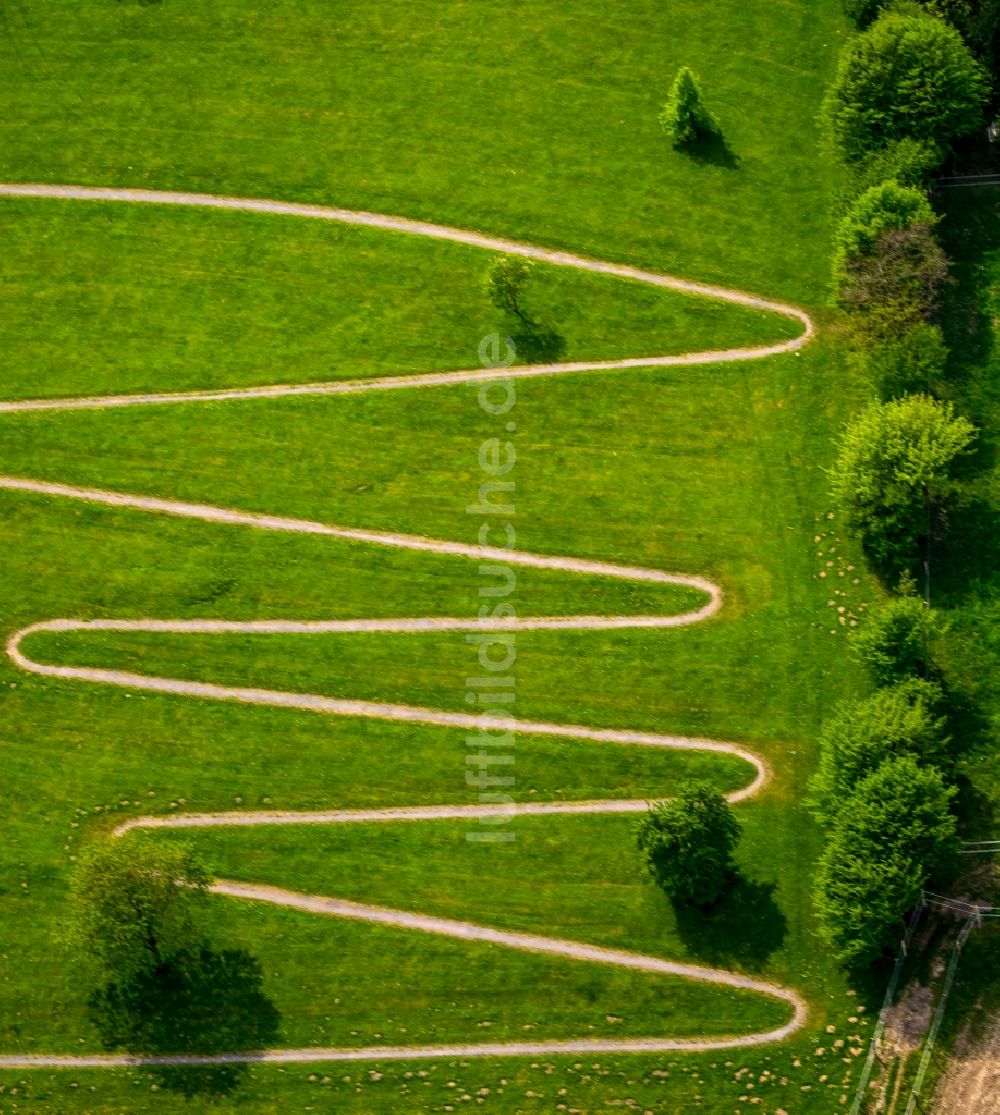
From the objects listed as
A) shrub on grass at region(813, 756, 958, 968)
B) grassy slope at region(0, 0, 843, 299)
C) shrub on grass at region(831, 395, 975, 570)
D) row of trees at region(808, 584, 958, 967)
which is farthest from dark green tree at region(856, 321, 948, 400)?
shrub on grass at region(813, 756, 958, 968)

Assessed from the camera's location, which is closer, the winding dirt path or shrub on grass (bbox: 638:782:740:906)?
shrub on grass (bbox: 638:782:740:906)

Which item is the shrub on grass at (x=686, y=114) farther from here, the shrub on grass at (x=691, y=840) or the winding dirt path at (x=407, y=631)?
the shrub on grass at (x=691, y=840)

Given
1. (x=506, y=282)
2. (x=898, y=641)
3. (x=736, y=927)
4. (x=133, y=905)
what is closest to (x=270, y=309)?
(x=506, y=282)

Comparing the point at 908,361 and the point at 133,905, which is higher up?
the point at 908,361

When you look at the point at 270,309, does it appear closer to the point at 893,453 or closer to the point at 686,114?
the point at 686,114

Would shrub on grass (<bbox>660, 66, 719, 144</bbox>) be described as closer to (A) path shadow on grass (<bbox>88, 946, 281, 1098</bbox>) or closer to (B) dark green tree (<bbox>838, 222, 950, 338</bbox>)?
(B) dark green tree (<bbox>838, 222, 950, 338</bbox>)

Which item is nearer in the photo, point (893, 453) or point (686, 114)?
point (893, 453)

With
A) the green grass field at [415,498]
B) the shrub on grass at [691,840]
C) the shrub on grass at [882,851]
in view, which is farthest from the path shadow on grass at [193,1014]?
the shrub on grass at [882,851]
